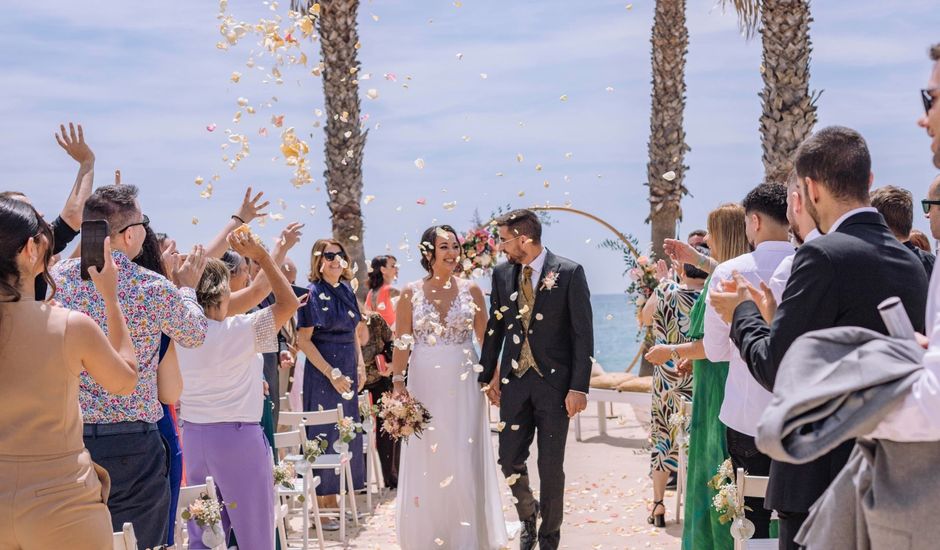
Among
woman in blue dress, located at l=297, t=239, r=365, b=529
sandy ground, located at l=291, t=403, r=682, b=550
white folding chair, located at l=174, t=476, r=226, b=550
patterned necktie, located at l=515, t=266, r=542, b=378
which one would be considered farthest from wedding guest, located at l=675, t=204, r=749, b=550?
woman in blue dress, located at l=297, t=239, r=365, b=529

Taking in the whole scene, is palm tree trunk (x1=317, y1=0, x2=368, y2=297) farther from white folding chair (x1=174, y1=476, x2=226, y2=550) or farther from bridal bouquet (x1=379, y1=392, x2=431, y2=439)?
white folding chair (x1=174, y1=476, x2=226, y2=550)

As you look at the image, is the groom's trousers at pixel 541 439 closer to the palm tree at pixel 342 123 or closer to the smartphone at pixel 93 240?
the smartphone at pixel 93 240

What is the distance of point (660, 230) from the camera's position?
49.9ft

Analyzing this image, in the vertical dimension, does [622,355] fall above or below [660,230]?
below

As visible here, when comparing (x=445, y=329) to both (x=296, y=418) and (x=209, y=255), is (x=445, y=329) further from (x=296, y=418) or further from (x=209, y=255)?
(x=209, y=255)

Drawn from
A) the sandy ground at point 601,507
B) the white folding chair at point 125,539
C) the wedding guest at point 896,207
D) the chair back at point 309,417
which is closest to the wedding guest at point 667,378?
the sandy ground at point 601,507

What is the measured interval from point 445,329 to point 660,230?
27.7ft

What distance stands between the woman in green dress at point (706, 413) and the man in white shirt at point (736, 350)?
438 millimetres

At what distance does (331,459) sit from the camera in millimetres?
8312

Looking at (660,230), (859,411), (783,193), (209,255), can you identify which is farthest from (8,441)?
(660,230)

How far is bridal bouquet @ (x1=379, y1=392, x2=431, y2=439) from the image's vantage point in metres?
7.20

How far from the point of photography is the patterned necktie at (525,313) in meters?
7.02

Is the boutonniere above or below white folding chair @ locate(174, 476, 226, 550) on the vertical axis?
above

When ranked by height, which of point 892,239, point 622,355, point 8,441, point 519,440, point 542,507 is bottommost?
point 622,355
